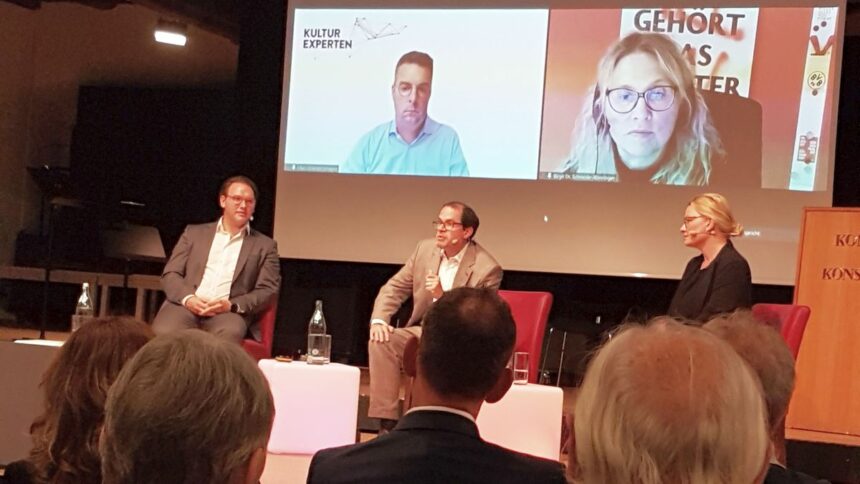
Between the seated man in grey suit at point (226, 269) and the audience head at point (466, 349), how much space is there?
291 cm

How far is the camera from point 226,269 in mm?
4789

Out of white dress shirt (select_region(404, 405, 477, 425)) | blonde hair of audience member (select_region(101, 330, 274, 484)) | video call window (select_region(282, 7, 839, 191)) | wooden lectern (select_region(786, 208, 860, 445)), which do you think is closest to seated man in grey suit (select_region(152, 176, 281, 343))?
video call window (select_region(282, 7, 839, 191))

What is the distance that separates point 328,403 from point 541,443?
3.11 feet

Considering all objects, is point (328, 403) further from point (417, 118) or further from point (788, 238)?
point (788, 238)

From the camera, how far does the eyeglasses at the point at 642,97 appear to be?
5496 mm

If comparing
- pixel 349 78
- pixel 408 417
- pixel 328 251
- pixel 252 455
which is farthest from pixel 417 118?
pixel 252 455

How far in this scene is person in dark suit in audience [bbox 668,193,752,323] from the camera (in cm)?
414

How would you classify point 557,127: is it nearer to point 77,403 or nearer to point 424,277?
point 424,277

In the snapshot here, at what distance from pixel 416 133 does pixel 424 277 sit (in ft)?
4.59

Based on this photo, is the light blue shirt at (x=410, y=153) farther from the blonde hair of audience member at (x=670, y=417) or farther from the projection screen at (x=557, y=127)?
the blonde hair of audience member at (x=670, y=417)

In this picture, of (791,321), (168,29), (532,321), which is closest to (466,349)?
(791,321)

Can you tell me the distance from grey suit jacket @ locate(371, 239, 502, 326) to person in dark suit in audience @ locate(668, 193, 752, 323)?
36.0 inches
